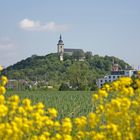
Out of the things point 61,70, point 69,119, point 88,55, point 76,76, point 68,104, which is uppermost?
point 88,55

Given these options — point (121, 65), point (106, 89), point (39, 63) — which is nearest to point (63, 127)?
point (106, 89)

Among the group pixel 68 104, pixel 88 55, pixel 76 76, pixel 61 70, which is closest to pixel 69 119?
pixel 68 104

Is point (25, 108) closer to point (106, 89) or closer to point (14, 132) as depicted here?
point (14, 132)

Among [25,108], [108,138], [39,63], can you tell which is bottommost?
[108,138]

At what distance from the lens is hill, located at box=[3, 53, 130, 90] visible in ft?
306

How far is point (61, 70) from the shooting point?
379ft

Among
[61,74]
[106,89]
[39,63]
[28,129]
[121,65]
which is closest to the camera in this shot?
[28,129]

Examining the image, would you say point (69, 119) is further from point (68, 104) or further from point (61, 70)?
point (61, 70)

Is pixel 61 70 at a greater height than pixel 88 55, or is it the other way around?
pixel 88 55

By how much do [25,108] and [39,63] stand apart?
4684 inches

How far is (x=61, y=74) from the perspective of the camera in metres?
109

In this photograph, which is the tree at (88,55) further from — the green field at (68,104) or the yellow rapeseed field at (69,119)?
the yellow rapeseed field at (69,119)

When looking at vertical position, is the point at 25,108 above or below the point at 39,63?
below

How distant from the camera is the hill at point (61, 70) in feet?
306
